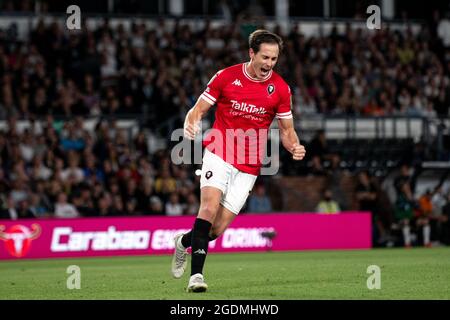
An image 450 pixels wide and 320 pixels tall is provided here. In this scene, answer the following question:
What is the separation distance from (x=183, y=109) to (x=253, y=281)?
1481 centimetres

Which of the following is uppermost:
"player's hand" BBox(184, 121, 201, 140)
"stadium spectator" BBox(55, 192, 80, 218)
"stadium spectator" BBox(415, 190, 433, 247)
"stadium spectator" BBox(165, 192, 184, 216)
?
"player's hand" BBox(184, 121, 201, 140)

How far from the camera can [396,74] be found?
31.0 m

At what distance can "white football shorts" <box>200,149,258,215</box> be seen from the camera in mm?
11289

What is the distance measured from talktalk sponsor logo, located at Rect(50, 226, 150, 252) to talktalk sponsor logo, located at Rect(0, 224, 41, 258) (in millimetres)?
458

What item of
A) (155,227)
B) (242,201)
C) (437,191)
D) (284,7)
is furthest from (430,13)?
(242,201)

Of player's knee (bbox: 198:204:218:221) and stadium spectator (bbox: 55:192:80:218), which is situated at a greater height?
player's knee (bbox: 198:204:218:221)

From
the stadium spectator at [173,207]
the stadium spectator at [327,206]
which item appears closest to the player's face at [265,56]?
the stadium spectator at [173,207]

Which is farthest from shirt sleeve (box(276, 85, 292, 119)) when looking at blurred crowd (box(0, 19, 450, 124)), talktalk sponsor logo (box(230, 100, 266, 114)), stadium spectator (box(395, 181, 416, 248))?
stadium spectator (box(395, 181, 416, 248))

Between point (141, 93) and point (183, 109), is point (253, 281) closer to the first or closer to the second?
point (183, 109)

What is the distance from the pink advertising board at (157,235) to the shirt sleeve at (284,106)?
1065cm

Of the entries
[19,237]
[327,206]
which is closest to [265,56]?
[19,237]

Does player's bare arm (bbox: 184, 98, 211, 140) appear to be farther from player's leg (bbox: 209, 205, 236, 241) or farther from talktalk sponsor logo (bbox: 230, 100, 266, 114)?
player's leg (bbox: 209, 205, 236, 241)

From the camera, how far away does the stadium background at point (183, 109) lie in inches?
936
